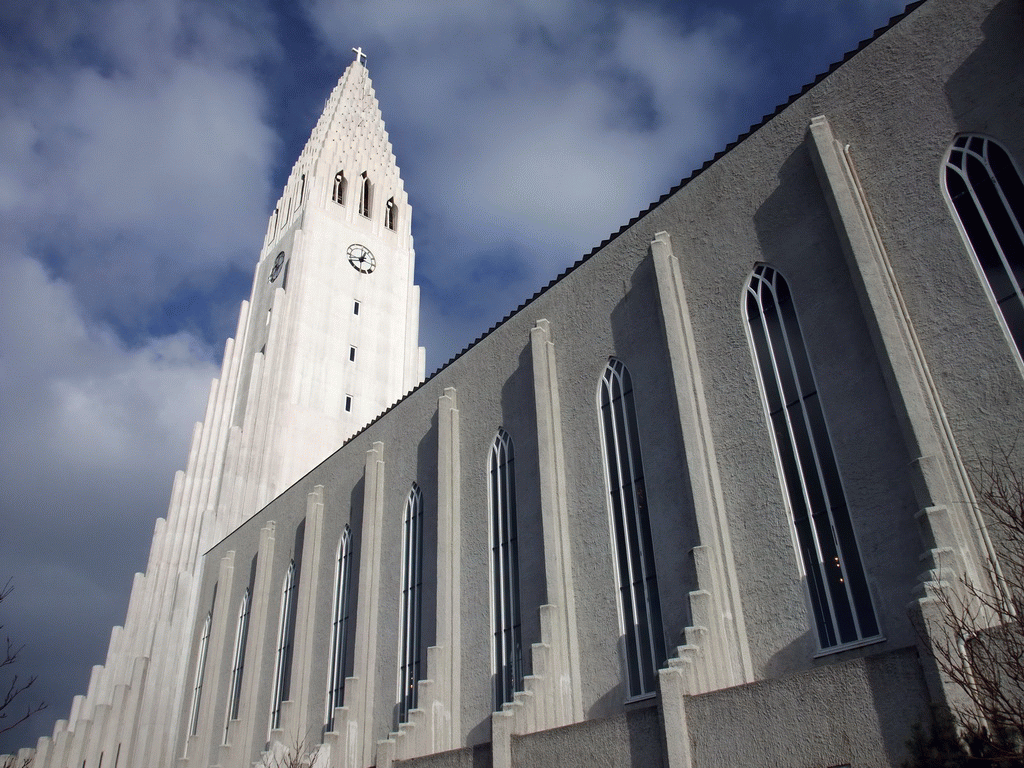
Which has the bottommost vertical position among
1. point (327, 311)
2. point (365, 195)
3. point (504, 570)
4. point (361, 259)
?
point (504, 570)

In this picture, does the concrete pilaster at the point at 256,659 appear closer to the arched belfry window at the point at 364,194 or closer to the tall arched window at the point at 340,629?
the tall arched window at the point at 340,629

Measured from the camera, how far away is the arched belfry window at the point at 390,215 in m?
43.3

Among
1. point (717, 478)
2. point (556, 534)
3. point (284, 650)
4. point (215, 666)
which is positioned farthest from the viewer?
point (215, 666)

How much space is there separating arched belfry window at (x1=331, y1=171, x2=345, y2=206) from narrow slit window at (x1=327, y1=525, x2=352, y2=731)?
75.0 feet

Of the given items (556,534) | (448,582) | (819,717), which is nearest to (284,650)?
A: (448,582)

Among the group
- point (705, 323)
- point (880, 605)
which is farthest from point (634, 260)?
point (880, 605)

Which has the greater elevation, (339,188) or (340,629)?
(339,188)

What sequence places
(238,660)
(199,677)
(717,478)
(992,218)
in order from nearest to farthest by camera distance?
(992,218) → (717,478) → (238,660) → (199,677)

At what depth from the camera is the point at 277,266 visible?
128 feet

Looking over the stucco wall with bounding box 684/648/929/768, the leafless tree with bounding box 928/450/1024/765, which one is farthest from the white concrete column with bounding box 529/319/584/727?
the leafless tree with bounding box 928/450/1024/765

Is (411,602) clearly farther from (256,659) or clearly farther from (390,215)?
(390,215)

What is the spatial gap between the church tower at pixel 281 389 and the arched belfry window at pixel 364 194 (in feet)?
0.25

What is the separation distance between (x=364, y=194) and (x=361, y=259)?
17.7 feet

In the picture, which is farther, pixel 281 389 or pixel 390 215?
pixel 390 215
